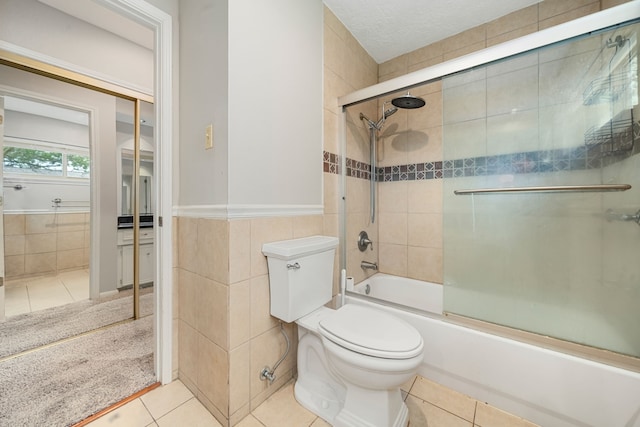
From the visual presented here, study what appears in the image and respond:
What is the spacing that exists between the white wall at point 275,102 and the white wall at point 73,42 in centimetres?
141

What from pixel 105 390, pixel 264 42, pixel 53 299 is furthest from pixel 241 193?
pixel 53 299

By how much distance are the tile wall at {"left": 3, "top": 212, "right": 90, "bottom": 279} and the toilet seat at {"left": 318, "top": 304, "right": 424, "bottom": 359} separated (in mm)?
3180

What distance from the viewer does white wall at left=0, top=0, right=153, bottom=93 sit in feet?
4.75

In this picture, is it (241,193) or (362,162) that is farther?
(362,162)

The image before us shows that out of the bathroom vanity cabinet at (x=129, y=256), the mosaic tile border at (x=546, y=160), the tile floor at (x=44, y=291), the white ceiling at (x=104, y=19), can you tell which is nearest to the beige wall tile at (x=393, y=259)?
the mosaic tile border at (x=546, y=160)

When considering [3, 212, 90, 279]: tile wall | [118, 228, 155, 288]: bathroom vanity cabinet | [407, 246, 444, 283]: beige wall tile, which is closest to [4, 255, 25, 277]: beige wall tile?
[3, 212, 90, 279]: tile wall

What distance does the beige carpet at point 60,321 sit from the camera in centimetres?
156

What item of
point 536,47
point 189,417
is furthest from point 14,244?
point 536,47

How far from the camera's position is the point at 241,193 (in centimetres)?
106

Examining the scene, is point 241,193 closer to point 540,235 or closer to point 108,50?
point 540,235

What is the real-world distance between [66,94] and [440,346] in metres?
3.52

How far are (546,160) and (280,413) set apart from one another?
1861 millimetres

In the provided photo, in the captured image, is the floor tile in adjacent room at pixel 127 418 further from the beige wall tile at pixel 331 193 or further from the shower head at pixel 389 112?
the shower head at pixel 389 112

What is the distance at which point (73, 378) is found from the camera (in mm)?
1257
